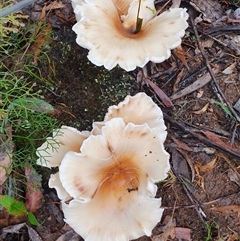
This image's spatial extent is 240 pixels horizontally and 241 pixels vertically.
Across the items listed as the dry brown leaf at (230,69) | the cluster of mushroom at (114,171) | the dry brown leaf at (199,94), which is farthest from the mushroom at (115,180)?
the dry brown leaf at (230,69)

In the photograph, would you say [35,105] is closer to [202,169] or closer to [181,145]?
[181,145]

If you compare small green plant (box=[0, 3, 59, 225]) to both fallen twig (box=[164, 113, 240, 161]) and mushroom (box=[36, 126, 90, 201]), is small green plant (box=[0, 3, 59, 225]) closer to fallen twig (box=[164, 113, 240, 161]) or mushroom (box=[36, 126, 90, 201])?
mushroom (box=[36, 126, 90, 201])

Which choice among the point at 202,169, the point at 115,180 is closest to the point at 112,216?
the point at 115,180

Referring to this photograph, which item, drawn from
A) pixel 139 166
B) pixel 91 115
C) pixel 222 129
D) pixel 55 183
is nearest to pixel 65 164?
pixel 55 183

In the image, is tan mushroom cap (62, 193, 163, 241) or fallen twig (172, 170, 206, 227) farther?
fallen twig (172, 170, 206, 227)

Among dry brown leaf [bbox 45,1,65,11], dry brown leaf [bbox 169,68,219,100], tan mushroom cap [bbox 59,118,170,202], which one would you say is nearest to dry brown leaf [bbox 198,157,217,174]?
dry brown leaf [bbox 169,68,219,100]

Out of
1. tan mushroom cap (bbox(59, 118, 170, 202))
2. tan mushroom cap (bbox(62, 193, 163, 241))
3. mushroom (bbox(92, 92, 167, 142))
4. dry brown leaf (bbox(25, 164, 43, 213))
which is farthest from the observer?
dry brown leaf (bbox(25, 164, 43, 213))
